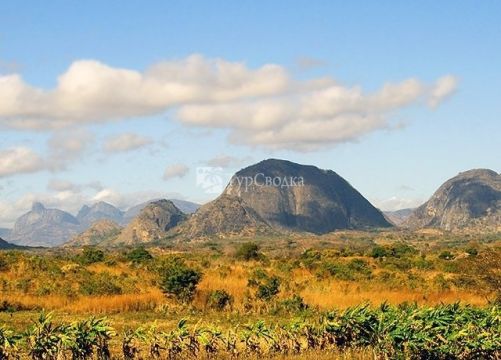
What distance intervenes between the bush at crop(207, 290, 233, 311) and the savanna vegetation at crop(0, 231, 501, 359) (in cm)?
6

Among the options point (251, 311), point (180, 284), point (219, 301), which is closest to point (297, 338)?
point (251, 311)

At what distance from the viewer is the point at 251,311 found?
29.1 meters

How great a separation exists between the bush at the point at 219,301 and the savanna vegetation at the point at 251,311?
61 mm

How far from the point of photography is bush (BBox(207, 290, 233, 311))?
30.0 meters

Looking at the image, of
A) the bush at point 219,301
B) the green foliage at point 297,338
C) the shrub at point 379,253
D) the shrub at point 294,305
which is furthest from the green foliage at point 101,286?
the shrub at point 379,253

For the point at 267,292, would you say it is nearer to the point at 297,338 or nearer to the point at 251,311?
the point at 251,311

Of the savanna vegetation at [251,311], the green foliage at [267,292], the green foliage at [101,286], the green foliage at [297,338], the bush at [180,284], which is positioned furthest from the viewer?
the green foliage at [101,286]

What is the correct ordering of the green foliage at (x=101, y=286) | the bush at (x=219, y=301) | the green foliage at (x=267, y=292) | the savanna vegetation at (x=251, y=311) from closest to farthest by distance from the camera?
the savanna vegetation at (x=251, y=311) → the bush at (x=219, y=301) → the green foliage at (x=267, y=292) → the green foliage at (x=101, y=286)

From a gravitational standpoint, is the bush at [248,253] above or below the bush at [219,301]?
above

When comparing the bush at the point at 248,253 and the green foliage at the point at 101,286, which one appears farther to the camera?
the bush at the point at 248,253

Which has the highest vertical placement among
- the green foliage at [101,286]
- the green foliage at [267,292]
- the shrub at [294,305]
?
the green foliage at [101,286]

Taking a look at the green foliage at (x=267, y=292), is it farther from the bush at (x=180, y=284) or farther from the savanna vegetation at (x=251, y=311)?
the bush at (x=180, y=284)

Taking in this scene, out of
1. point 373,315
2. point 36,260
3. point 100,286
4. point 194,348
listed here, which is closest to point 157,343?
point 194,348

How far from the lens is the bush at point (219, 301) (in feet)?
98.4
